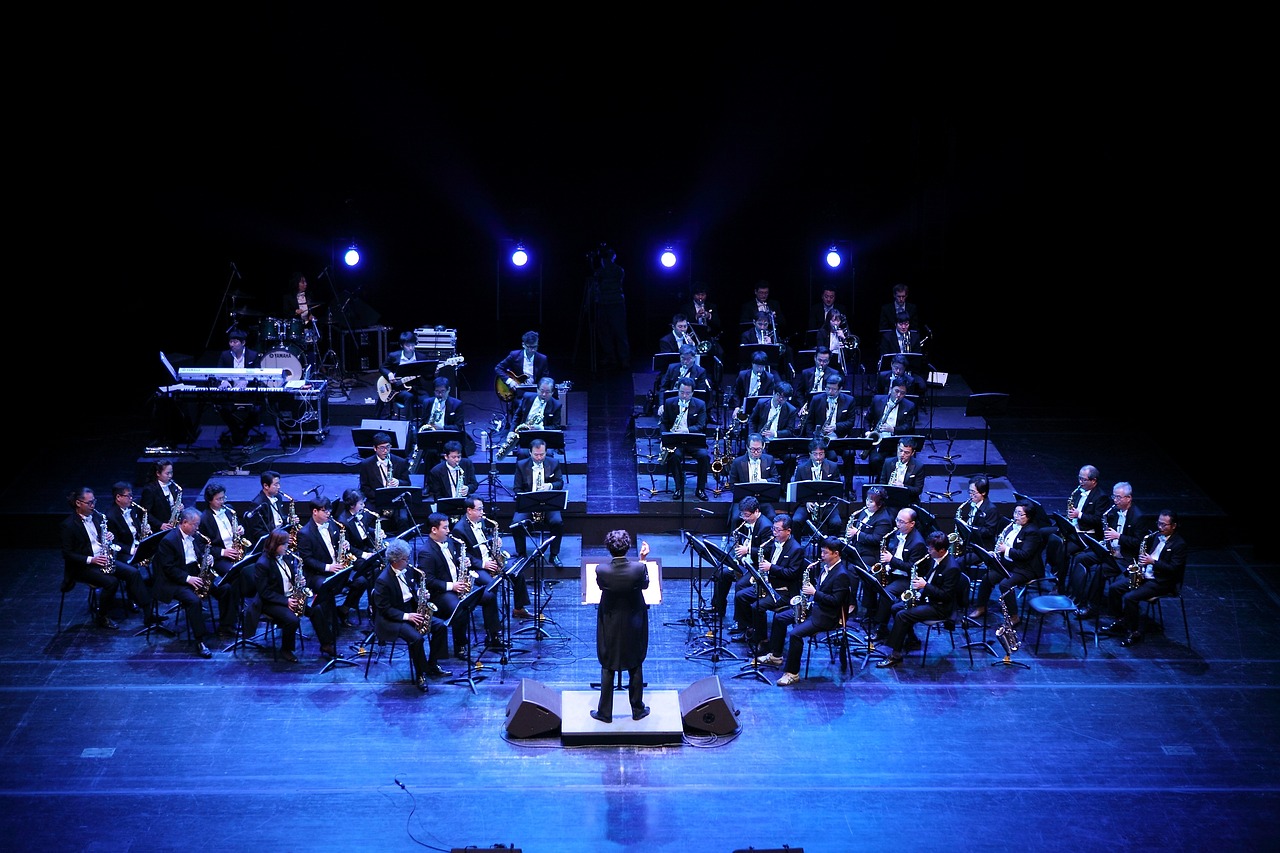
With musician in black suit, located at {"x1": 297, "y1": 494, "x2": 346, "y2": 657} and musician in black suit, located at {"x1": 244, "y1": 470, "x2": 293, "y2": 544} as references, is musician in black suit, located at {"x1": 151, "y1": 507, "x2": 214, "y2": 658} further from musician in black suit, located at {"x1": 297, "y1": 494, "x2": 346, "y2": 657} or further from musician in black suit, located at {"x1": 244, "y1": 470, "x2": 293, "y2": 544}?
musician in black suit, located at {"x1": 297, "y1": 494, "x2": 346, "y2": 657}

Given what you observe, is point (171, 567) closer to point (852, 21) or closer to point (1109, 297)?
point (852, 21)

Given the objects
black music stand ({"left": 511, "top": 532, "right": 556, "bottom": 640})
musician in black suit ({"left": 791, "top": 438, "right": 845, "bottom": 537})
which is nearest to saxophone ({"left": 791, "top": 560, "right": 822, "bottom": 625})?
musician in black suit ({"left": 791, "top": 438, "right": 845, "bottom": 537})

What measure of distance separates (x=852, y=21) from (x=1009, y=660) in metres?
8.55

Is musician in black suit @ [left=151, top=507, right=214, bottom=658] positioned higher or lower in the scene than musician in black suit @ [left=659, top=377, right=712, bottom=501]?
lower

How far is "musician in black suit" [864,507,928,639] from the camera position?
11.5 meters

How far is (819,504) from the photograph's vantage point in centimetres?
1286

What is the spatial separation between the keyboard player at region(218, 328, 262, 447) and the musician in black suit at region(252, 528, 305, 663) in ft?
12.2

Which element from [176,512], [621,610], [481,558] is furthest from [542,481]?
[621,610]

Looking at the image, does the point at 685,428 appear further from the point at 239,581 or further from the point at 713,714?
the point at 239,581

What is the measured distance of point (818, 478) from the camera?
42.7 feet

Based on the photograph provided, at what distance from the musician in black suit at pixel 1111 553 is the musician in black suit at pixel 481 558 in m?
5.14

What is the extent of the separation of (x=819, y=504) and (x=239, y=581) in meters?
5.28

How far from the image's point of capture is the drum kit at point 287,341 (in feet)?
49.8

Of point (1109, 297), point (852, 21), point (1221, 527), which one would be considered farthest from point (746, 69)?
point (1221, 527)
